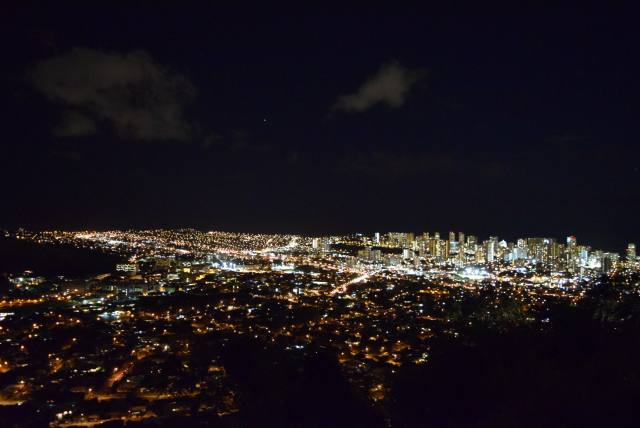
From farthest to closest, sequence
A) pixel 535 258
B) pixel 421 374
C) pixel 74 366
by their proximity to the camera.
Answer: pixel 535 258 → pixel 74 366 → pixel 421 374

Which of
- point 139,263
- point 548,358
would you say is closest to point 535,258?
point 139,263

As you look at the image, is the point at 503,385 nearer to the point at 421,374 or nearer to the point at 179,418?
the point at 421,374

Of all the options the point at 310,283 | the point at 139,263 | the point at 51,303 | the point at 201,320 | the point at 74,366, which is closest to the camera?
the point at 74,366

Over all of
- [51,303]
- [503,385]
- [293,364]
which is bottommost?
[51,303]

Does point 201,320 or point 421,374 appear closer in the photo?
point 421,374

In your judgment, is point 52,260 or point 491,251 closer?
point 52,260

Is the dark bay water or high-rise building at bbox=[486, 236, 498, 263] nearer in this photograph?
the dark bay water

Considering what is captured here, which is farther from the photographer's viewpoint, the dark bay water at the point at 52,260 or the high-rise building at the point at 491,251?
the high-rise building at the point at 491,251

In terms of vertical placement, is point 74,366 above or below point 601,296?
below
